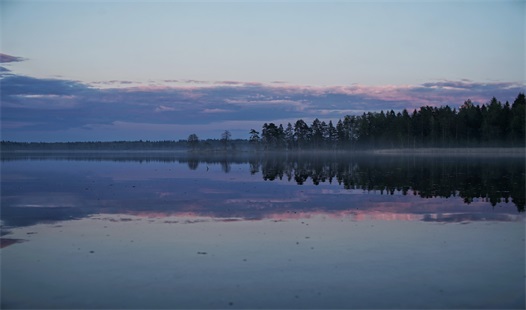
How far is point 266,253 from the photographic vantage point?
47.6 feet

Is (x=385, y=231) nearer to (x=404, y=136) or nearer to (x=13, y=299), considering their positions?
(x=13, y=299)

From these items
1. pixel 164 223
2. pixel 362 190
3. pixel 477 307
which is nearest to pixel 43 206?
pixel 164 223

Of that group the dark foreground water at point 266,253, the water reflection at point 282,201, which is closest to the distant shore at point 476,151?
the water reflection at point 282,201

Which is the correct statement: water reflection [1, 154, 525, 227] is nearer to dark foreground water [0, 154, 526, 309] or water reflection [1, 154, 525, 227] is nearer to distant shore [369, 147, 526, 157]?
dark foreground water [0, 154, 526, 309]

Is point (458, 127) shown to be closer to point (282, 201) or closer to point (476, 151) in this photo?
point (476, 151)

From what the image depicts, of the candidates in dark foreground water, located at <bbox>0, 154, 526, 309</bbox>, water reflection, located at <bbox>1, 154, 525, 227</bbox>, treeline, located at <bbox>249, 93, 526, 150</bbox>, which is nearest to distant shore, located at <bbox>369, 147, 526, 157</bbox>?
treeline, located at <bbox>249, 93, 526, 150</bbox>

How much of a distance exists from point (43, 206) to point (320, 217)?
15714 mm

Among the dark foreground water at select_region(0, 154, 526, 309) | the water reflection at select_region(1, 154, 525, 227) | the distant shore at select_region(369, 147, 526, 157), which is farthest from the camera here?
the distant shore at select_region(369, 147, 526, 157)

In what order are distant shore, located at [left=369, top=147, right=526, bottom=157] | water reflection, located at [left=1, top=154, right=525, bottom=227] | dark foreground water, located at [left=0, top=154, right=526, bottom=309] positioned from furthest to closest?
distant shore, located at [left=369, top=147, right=526, bottom=157], water reflection, located at [left=1, top=154, right=525, bottom=227], dark foreground water, located at [left=0, top=154, right=526, bottom=309]

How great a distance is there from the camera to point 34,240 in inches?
661

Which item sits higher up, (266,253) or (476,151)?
(476,151)

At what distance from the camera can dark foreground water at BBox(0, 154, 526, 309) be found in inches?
417

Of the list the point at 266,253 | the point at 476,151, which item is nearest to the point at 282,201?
the point at 266,253

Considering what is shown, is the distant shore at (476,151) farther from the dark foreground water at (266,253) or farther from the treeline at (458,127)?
the dark foreground water at (266,253)
